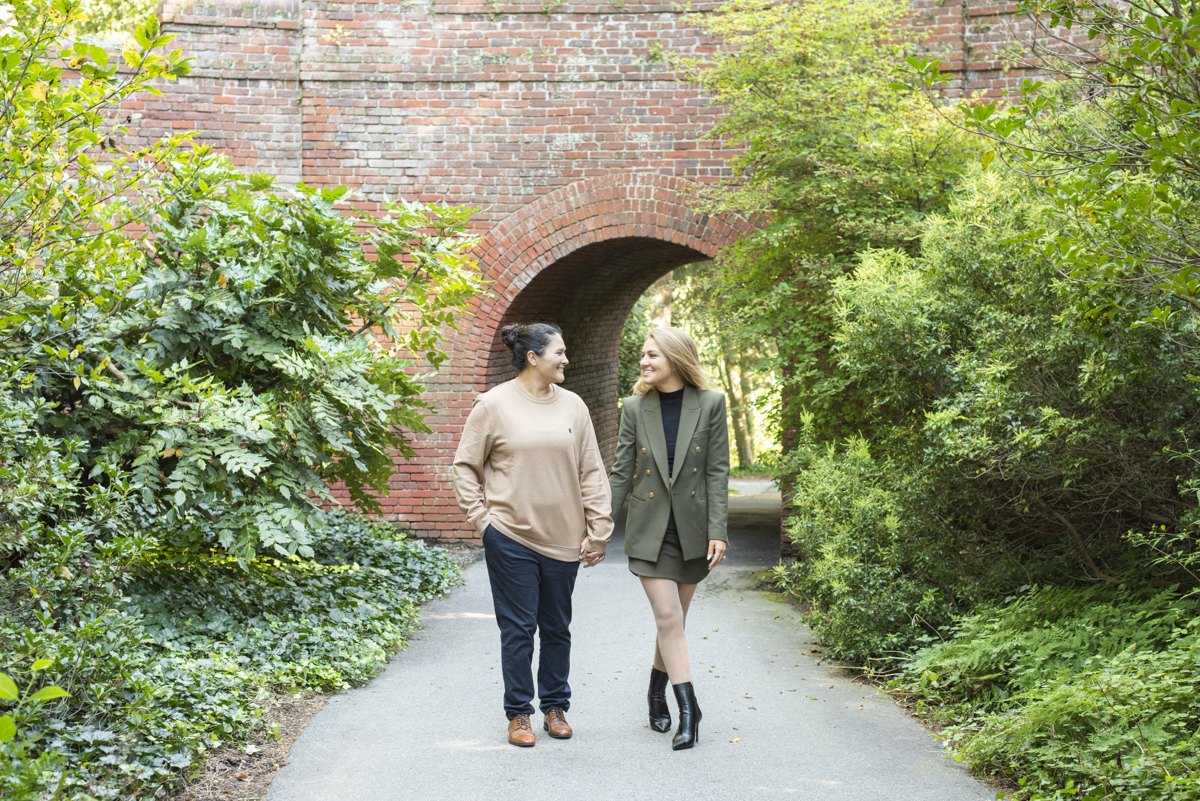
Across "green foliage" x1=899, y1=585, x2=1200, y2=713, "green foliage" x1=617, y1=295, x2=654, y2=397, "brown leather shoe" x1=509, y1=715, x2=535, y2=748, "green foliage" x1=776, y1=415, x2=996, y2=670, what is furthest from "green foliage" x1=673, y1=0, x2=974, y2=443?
"green foliage" x1=617, y1=295, x2=654, y2=397

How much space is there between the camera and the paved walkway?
4.15m

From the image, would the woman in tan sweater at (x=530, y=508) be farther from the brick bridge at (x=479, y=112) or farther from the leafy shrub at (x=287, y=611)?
the brick bridge at (x=479, y=112)

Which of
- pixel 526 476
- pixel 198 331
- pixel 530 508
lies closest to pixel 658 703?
pixel 530 508

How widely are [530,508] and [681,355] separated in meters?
1.05

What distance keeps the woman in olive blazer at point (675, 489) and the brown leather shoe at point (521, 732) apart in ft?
2.30

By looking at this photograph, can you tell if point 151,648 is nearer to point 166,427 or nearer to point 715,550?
point 166,427

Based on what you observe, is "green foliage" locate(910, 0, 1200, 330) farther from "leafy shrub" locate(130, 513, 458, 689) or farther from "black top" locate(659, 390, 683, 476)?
"leafy shrub" locate(130, 513, 458, 689)

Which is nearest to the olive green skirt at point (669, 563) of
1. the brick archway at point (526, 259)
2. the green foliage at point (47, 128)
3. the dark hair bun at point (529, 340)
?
the dark hair bun at point (529, 340)

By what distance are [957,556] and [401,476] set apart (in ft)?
21.2

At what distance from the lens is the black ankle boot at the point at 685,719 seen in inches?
181

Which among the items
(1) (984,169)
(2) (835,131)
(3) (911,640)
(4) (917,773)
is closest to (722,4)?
(2) (835,131)

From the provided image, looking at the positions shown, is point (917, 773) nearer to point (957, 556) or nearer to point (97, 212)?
point (957, 556)

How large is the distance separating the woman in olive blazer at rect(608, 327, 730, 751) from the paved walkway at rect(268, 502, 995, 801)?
0.39m

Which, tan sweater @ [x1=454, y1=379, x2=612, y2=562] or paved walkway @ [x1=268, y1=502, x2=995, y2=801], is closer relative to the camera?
paved walkway @ [x1=268, y1=502, x2=995, y2=801]
